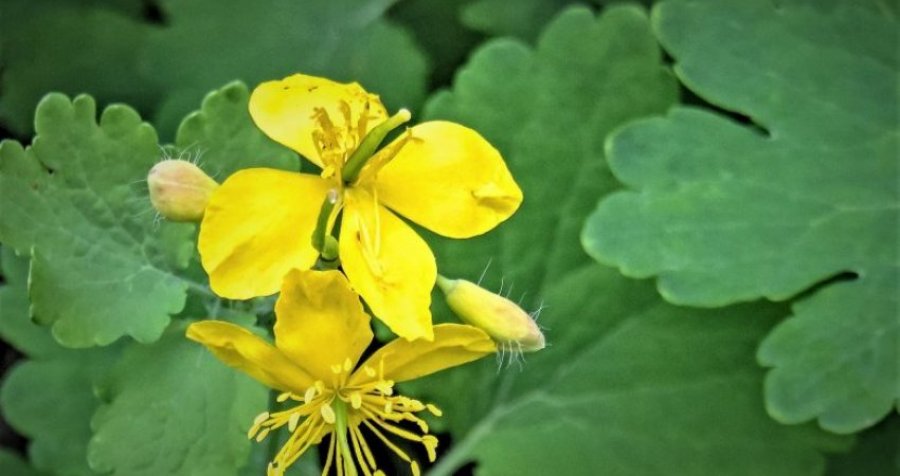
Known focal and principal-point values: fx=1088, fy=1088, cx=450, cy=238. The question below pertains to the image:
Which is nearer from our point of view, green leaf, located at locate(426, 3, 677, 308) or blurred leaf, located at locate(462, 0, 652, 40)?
green leaf, located at locate(426, 3, 677, 308)

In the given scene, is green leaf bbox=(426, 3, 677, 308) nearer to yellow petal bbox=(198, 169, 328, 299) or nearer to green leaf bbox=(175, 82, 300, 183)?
green leaf bbox=(175, 82, 300, 183)

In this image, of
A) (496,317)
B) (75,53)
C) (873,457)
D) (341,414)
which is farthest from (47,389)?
(873,457)

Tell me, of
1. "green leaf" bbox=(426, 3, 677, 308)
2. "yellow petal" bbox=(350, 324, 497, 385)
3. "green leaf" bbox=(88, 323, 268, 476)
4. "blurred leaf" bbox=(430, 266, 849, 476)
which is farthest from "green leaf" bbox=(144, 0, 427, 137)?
"yellow petal" bbox=(350, 324, 497, 385)

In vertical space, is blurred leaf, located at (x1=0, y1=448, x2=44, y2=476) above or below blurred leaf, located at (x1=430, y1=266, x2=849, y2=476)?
below

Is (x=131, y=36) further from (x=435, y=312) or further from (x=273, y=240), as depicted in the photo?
(x=273, y=240)

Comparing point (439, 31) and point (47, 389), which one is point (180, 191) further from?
point (439, 31)

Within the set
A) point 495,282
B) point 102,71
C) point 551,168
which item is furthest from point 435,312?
point 102,71

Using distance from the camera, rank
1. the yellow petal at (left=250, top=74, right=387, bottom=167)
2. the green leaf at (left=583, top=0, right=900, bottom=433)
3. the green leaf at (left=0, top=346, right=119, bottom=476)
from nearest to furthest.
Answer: the yellow petal at (left=250, top=74, right=387, bottom=167) < the green leaf at (left=583, top=0, right=900, bottom=433) < the green leaf at (left=0, top=346, right=119, bottom=476)
